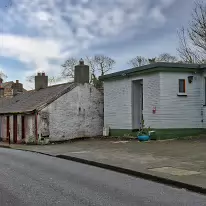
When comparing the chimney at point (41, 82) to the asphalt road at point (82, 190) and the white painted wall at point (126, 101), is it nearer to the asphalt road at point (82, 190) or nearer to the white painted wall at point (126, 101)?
the white painted wall at point (126, 101)

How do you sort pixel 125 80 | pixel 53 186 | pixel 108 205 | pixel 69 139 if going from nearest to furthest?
pixel 108 205 < pixel 53 186 < pixel 125 80 < pixel 69 139

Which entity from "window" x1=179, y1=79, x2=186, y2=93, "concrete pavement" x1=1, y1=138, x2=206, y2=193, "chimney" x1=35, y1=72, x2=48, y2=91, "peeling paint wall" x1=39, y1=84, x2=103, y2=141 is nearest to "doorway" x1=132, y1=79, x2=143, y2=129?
"window" x1=179, y1=79, x2=186, y2=93

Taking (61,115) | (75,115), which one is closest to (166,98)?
(75,115)

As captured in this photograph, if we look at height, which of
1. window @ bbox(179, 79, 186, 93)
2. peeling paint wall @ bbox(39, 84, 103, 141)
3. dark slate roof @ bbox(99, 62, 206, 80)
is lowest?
peeling paint wall @ bbox(39, 84, 103, 141)

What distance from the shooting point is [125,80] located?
23078mm

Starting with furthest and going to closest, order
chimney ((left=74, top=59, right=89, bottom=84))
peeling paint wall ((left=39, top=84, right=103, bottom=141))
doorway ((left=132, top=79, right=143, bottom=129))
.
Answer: chimney ((left=74, top=59, right=89, bottom=84)) < peeling paint wall ((left=39, top=84, right=103, bottom=141)) < doorway ((left=132, top=79, right=143, bottom=129))

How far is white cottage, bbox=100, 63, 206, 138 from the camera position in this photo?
2025 cm

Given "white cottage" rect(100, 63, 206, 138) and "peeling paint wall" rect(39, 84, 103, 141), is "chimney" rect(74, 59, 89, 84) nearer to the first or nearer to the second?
"peeling paint wall" rect(39, 84, 103, 141)

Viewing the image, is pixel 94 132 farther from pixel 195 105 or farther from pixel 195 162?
pixel 195 162

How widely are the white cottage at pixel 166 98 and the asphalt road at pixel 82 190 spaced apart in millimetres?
9963

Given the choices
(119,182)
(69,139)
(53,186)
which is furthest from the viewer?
(69,139)

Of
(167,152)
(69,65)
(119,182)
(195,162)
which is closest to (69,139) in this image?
(167,152)

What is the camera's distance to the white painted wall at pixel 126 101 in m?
20.5

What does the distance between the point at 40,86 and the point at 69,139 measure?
8.58 m
